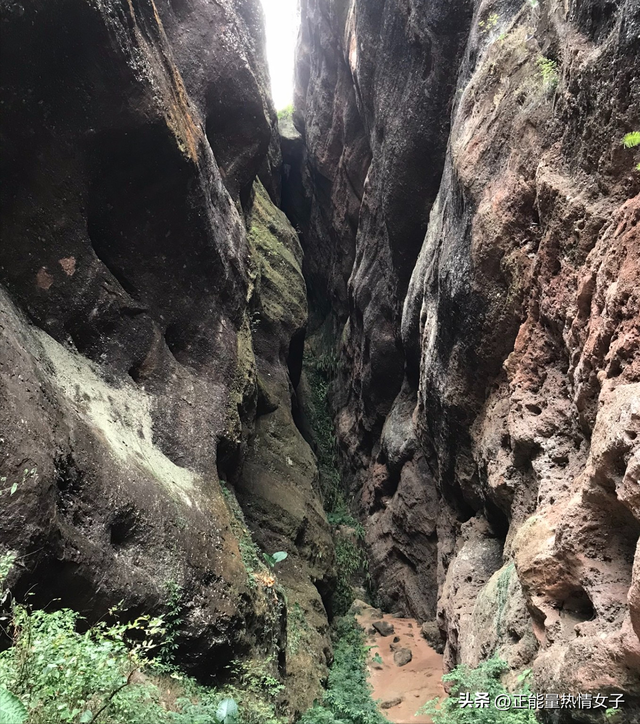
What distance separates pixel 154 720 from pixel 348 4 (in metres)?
19.4

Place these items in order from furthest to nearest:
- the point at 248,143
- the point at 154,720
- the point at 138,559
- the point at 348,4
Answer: the point at 348,4 < the point at 248,143 < the point at 138,559 < the point at 154,720

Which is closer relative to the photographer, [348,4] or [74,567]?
[74,567]

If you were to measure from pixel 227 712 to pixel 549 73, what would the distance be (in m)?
7.23

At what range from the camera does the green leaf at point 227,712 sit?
11.9ft

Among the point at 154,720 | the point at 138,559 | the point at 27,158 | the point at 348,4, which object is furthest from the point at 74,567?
the point at 348,4

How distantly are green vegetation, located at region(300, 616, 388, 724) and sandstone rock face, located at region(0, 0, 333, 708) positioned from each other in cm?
33

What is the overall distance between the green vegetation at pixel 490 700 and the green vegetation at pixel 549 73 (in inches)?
243

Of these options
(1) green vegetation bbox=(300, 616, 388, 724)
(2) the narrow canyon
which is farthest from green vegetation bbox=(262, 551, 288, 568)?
(1) green vegetation bbox=(300, 616, 388, 724)

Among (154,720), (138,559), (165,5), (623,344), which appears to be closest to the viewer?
(154,720)

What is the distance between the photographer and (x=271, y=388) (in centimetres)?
1208

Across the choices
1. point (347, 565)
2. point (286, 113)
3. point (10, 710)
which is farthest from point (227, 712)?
point (286, 113)

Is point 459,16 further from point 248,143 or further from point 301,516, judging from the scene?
point 301,516

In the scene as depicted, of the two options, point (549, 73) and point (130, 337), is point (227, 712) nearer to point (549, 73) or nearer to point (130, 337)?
point (130, 337)

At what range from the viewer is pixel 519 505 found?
6047 millimetres
